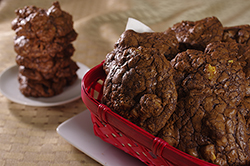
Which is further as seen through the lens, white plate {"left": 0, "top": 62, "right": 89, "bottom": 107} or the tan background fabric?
white plate {"left": 0, "top": 62, "right": 89, "bottom": 107}

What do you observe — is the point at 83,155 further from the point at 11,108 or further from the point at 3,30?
the point at 3,30

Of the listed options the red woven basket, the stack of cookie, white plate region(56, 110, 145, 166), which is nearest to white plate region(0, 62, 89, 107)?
the stack of cookie

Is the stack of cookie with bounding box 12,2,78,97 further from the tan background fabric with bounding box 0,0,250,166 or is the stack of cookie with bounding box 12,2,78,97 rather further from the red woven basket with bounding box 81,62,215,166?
the red woven basket with bounding box 81,62,215,166

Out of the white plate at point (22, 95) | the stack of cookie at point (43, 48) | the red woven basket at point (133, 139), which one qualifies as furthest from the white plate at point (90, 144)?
the stack of cookie at point (43, 48)

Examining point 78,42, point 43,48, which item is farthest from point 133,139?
point 78,42

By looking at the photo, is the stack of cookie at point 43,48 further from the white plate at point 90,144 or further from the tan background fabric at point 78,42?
the white plate at point 90,144

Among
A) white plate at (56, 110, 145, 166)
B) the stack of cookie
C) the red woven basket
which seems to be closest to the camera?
the red woven basket

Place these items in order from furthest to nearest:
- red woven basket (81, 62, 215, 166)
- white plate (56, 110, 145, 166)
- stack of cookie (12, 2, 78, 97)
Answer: stack of cookie (12, 2, 78, 97) < white plate (56, 110, 145, 166) < red woven basket (81, 62, 215, 166)

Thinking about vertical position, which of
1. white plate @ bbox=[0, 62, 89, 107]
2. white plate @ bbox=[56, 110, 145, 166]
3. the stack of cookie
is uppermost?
the stack of cookie
